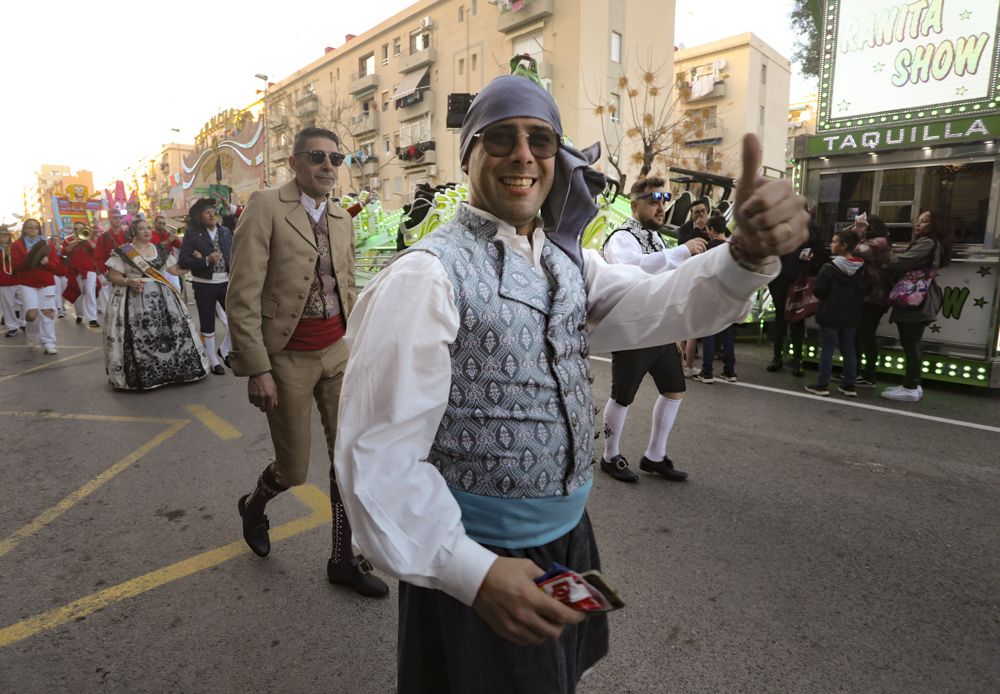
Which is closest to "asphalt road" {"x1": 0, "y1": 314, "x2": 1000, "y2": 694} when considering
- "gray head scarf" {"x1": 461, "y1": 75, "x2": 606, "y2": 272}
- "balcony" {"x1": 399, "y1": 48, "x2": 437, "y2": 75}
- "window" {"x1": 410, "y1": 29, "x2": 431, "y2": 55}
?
"gray head scarf" {"x1": 461, "y1": 75, "x2": 606, "y2": 272}

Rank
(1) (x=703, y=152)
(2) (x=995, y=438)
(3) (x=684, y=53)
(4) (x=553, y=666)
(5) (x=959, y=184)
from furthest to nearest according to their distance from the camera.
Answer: (3) (x=684, y=53) → (1) (x=703, y=152) → (5) (x=959, y=184) → (2) (x=995, y=438) → (4) (x=553, y=666)

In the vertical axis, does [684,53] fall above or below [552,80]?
above

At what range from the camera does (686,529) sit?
11.8 ft

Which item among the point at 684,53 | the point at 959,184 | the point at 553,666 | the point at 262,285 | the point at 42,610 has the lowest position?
the point at 42,610

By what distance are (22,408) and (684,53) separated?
40.6 meters

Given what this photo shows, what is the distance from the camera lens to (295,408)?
9.63 feet

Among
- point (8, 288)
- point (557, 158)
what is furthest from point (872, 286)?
point (8, 288)

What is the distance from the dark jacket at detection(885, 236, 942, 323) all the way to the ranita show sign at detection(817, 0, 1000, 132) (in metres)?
1.71

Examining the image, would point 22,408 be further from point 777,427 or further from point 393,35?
point 393,35

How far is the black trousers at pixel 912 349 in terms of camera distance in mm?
6699

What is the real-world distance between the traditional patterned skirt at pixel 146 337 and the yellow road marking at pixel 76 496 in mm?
1840

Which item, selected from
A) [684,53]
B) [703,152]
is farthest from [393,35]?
[703,152]

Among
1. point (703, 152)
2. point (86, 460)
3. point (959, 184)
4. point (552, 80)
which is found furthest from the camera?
point (703, 152)

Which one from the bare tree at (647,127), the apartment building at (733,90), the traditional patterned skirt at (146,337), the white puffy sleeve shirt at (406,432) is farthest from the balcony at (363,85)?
the white puffy sleeve shirt at (406,432)
